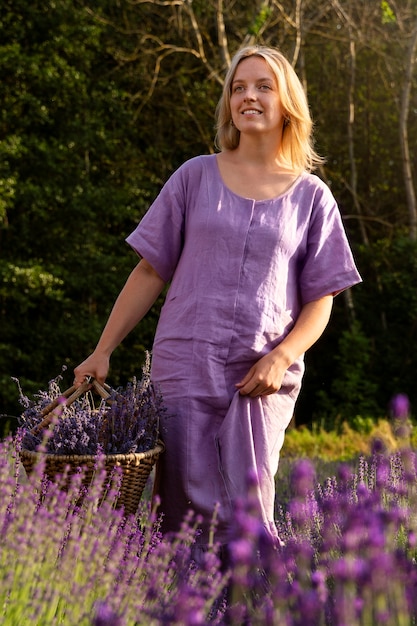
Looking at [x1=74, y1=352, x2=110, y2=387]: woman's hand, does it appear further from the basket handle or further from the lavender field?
the lavender field

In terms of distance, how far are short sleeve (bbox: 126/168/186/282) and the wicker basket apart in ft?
1.60

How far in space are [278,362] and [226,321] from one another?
209mm

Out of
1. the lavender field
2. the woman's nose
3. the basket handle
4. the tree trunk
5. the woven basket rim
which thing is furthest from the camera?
the tree trunk

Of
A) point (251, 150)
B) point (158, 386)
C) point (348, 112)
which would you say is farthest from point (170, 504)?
point (348, 112)

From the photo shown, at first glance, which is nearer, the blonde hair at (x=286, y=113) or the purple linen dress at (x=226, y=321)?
the purple linen dress at (x=226, y=321)

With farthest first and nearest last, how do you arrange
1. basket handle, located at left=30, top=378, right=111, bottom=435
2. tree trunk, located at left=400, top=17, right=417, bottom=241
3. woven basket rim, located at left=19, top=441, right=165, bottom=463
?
tree trunk, located at left=400, top=17, right=417, bottom=241 < basket handle, located at left=30, top=378, right=111, bottom=435 < woven basket rim, located at left=19, top=441, right=165, bottom=463

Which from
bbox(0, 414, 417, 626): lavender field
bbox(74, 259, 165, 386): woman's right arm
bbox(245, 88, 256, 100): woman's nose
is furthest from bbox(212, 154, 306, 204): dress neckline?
bbox(0, 414, 417, 626): lavender field

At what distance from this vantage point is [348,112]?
42.1 feet

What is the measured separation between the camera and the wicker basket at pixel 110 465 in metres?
2.52

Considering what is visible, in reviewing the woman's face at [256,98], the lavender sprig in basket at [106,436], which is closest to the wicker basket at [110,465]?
the lavender sprig in basket at [106,436]

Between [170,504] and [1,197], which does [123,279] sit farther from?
[170,504]

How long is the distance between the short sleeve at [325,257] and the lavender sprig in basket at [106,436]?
59 cm

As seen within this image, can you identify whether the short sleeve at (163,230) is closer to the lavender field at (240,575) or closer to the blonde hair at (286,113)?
the blonde hair at (286,113)

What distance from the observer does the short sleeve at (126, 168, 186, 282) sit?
9.68 feet
